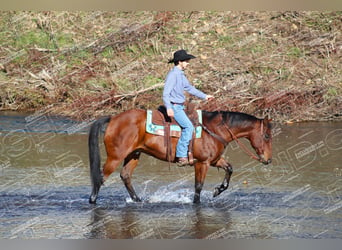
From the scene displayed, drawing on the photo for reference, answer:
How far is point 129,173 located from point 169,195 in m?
0.79

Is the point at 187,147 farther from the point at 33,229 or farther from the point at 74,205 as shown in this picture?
the point at 33,229

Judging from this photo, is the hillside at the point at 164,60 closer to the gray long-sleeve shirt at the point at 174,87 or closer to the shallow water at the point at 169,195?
the shallow water at the point at 169,195

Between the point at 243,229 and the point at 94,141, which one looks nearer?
the point at 243,229

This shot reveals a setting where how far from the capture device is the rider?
1153 cm

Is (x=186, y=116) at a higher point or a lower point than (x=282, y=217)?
higher

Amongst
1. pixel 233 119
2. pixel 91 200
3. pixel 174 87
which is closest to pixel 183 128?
pixel 174 87

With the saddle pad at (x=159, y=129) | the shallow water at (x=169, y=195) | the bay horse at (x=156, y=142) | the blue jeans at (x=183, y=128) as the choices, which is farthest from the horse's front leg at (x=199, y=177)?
the saddle pad at (x=159, y=129)

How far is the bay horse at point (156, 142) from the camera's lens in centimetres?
1173

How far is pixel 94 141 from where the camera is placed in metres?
11.8

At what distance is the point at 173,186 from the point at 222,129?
155 cm

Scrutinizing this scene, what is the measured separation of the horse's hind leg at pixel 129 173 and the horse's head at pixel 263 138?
6.73 feet

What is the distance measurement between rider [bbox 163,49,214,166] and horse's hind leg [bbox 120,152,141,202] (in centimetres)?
80
